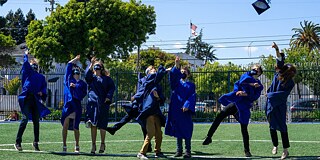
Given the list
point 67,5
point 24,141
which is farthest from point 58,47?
point 24,141

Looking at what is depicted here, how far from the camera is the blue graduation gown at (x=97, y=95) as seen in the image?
985cm

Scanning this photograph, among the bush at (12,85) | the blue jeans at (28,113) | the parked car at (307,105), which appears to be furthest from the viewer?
the bush at (12,85)

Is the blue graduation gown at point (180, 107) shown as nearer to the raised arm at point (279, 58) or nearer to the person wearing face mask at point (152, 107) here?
the person wearing face mask at point (152, 107)

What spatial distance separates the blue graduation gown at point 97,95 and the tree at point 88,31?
20.7 meters

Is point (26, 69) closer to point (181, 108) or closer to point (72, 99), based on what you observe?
point (72, 99)

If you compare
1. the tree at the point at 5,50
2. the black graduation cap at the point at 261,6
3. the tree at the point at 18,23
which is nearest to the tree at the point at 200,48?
the tree at the point at 18,23

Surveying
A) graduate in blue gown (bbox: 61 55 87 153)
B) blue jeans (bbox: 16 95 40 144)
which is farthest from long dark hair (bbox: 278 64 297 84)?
blue jeans (bbox: 16 95 40 144)

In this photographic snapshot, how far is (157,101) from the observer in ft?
30.1

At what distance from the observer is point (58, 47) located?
30641mm

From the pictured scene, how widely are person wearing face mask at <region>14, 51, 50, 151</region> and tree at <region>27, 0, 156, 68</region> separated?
20.0 metres

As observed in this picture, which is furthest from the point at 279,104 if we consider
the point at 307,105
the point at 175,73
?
the point at 307,105

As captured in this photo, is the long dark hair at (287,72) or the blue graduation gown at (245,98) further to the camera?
the blue graduation gown at (245,98)

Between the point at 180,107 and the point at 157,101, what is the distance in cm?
45

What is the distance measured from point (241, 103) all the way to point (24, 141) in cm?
599
